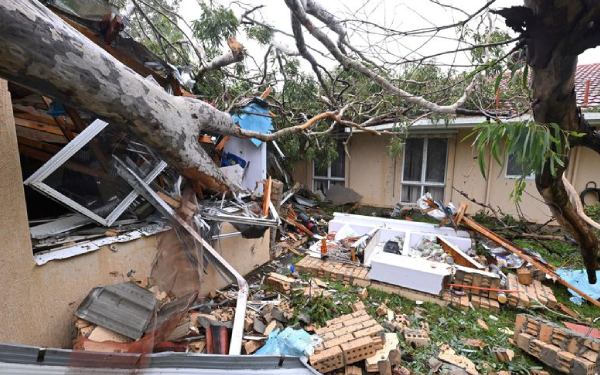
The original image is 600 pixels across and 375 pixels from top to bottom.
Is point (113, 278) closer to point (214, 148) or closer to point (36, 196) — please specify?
point (36, 196)

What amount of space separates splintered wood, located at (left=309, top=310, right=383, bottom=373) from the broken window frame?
273cm

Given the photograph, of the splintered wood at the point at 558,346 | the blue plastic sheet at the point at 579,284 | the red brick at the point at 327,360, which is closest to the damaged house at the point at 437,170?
the blue plastic sheet at the point at 579,284

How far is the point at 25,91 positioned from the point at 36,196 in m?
1.26

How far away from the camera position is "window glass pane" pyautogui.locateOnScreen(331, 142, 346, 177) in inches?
391

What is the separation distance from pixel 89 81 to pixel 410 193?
920cm

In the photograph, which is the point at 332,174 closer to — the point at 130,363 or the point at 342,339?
the point at 342,339

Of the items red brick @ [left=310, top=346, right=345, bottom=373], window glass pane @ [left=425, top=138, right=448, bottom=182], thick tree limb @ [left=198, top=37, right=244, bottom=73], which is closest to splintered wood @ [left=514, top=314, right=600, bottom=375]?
red brick @ [left=310, top=346, right=345, bottom=373]

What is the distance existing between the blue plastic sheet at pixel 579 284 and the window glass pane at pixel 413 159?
4.60 metres

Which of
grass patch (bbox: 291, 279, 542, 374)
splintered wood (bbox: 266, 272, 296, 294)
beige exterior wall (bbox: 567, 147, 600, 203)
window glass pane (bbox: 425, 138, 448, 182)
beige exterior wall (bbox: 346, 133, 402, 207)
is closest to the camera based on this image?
grass patch (bbox: 291, 279, 542, 374)

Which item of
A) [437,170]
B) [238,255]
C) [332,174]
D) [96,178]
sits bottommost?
[238,255]

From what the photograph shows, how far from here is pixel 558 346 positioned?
9.24 ft

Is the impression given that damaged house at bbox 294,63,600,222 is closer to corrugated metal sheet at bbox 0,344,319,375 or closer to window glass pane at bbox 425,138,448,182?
window glass pane at bbox 425,138,448,182

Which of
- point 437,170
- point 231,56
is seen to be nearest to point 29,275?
point 231,56

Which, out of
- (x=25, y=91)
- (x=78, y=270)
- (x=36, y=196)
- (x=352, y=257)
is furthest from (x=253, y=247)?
(x=25, y=91)
